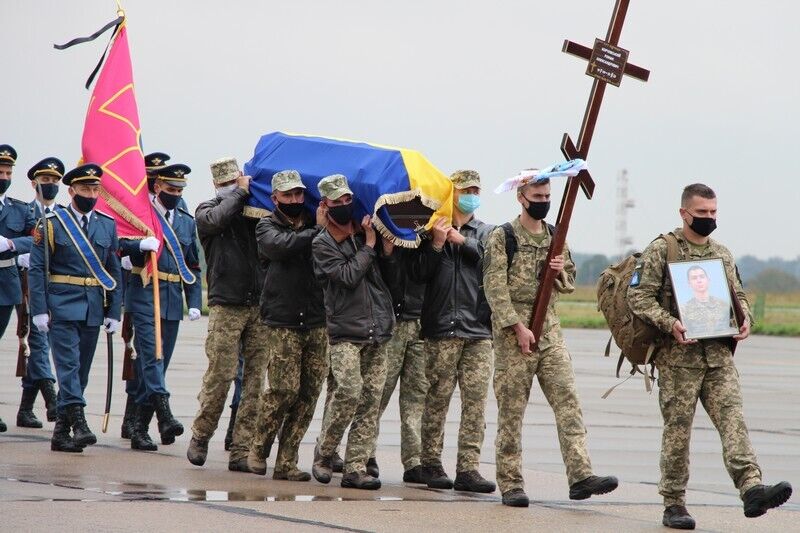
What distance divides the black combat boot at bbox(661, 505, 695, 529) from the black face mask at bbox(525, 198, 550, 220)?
2.02 metres

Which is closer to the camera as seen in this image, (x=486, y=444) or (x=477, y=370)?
(x=477, y=370)

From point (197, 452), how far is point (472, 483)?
2.04m

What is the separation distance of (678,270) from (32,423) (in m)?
6.41

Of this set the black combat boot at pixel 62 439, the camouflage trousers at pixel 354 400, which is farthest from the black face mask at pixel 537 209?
the black combat boot at pixel 62 439

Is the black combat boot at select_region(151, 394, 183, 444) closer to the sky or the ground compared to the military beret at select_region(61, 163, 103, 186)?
closer to the ground

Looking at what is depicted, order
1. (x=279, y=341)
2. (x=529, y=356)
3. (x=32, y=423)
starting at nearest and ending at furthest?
(x=529, y=356) < (x=279, y=341) < (x=32, y=423)

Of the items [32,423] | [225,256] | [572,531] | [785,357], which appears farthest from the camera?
[785,357]

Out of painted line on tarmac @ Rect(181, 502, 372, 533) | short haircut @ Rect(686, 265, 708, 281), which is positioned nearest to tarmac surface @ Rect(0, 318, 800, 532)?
painted line on tarmac @ Rect(181, 502, 372, 533)

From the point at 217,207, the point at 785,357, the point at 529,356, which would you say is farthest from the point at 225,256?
the point at 785,357

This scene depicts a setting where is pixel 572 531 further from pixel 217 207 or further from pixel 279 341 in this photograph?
pixel 217 207

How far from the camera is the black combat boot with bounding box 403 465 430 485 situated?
10.5 meters

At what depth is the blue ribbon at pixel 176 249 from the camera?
12.6m

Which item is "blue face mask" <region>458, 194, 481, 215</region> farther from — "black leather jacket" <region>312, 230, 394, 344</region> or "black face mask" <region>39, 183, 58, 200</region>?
"black face mask" <region>39, 183, 58, 200</region>

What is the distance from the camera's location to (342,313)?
32.6ft
